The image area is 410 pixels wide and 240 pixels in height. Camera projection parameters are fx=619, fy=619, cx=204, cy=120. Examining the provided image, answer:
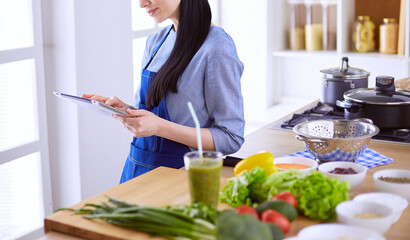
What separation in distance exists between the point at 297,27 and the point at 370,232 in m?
3.45

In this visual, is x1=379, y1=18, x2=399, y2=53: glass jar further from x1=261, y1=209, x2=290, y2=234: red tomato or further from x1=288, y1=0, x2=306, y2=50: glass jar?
x1=261, y1=209, x2=290, y2=234: red tomato

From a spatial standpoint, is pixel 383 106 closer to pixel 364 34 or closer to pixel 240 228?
pixel 240 228

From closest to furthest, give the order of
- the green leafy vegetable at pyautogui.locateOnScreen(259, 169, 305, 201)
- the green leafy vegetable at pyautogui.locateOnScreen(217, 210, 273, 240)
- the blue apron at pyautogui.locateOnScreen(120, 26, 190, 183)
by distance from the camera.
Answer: the green leafy vegetable at pyautogui.locateOnScreen(217, 210, 273, 240), the green leafy vegetable at pyautogui.locateOnScreen(259, 169, 305, 201), the blue apron at pyautogui.locateOnScreen(120, 26, 190, 183)

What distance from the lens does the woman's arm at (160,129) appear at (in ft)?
6.89

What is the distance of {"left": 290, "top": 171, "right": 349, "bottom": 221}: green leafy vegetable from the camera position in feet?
5.16

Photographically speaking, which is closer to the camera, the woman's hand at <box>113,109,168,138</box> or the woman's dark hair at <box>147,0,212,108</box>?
the woman's hand at <box>113,109,168,138</box>

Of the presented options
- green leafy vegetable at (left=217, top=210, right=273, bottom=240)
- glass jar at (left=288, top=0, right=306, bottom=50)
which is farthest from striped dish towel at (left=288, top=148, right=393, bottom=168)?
glass jar at (left=288, top=0, right=306, bottom=50)

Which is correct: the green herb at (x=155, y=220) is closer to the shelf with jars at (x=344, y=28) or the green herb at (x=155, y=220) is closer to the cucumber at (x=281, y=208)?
the cucumber at (x=281, y=208)

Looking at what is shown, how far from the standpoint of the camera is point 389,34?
4125mm

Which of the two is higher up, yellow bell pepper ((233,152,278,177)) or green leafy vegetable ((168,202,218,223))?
yellow bell pepper ((233,152,278,177))

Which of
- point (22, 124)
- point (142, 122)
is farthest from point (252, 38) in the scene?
point (142, 122)

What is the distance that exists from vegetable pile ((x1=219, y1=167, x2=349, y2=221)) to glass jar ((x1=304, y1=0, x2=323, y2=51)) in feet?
9.77

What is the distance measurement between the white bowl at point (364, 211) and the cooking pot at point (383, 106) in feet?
3.05

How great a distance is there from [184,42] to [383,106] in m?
0.82
